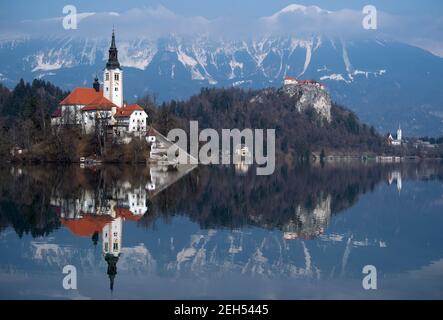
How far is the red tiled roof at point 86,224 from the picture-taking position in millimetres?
26281

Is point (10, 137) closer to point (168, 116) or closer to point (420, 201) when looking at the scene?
point (168, 116)

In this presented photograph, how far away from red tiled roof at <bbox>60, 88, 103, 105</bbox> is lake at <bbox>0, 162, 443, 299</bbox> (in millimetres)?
50341

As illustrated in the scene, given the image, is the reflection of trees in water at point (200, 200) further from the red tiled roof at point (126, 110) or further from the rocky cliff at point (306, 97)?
the rocky cliff at point (306, 97)

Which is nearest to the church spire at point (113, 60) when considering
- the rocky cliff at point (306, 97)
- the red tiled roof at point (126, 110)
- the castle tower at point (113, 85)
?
the castle tower at point (113, 85)

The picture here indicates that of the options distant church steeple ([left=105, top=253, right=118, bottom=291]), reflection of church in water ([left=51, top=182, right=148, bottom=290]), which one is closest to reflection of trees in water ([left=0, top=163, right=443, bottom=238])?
reflection of church in water ([left=51, top=182, right=148, bottom=290])

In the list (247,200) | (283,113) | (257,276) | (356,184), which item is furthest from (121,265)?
(283,113)

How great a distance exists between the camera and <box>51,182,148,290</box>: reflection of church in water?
23.5 metres

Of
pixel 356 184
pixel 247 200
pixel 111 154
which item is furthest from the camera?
pixel 111 154

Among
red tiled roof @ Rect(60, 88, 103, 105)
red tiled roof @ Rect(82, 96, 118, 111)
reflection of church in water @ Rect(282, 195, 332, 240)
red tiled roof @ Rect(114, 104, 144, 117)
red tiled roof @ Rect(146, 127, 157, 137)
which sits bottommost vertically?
reflection of church in water @ Rect(282, 195, 332, 240)

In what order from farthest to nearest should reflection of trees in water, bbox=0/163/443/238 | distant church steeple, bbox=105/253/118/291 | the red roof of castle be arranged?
1. the red roof of castle
2. reflection of trees in water, bbox=0/163/443/238
3. distant church steeple, bbox=105/253/118/291

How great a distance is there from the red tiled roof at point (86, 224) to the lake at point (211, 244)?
0.05 m

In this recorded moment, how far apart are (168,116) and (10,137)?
1834 centimetres

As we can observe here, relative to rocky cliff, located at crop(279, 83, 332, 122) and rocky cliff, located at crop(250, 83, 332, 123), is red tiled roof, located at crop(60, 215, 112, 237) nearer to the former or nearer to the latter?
rocky cliff, located at crop(250, 83, 332, 123)

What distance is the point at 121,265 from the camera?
20.5 m
